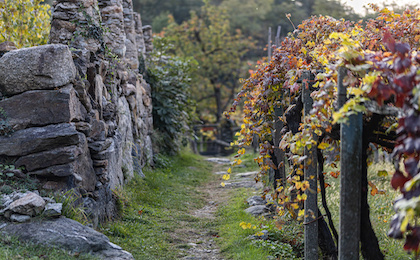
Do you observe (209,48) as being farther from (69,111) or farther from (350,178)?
(350,178)

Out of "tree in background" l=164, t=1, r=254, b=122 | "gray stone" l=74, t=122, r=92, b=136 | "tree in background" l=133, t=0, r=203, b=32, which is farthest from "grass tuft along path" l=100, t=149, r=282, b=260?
"tree in background" l=133, t=0, r=203, b=32

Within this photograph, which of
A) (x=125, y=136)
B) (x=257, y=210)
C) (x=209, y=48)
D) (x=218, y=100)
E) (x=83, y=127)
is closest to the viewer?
(x=83, y=127)

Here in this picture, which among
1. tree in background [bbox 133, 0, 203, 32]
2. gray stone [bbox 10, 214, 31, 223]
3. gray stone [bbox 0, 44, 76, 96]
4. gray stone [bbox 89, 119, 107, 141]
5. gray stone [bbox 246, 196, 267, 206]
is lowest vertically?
gray stone [bbox 246, 196, 267, 206]

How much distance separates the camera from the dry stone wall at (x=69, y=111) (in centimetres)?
496

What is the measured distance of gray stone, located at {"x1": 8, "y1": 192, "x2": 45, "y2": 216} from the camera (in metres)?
4.16

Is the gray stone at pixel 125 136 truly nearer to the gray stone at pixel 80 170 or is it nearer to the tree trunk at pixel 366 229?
the gray stone at pixel 80 170

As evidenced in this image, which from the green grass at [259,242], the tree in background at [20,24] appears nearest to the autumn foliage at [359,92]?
the green grass at [259,242]

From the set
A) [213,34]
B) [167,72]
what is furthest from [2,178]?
[213,34]

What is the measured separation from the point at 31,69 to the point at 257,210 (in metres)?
3.85

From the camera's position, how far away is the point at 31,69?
5.09m

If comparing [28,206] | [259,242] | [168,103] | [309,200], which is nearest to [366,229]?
[309,200]

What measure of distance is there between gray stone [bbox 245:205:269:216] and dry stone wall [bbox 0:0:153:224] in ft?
6.95

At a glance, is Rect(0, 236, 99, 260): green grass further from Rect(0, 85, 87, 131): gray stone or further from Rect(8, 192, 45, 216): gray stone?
Rect(0, 85, 87, 131): gray stone

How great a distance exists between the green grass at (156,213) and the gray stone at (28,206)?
4.27ft
